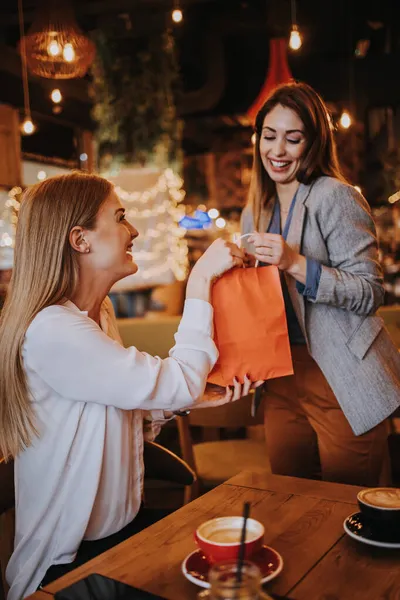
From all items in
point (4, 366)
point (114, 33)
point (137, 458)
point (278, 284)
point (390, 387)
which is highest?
point (114, 33)

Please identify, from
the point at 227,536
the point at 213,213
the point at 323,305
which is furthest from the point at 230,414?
the point at 213,213

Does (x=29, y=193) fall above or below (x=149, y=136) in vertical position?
below

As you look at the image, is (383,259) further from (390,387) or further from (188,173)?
(390,387)

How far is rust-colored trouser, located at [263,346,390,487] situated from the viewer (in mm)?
1879

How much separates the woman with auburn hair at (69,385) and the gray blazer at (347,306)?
18.5 inches

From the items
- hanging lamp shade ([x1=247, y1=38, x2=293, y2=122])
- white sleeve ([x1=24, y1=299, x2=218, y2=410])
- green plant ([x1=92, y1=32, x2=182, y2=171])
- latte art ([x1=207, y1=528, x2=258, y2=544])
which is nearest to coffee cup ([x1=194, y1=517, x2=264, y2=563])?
latte art ([x1=207, y1=528, x2=258, y2=544])

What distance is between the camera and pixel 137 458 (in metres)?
1.60

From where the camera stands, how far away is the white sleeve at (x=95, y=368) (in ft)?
4.47

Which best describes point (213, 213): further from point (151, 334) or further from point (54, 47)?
point (54, 47)

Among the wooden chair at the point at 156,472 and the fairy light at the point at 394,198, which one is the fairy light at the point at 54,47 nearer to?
the wooden chair at the point at 156,472

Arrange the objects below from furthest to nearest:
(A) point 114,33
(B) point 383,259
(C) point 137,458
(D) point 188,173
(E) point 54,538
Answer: (D) point 188,173 < (B) point 383,259 < (A) point 114,33 < (C) point 137,458 < (E) point 54,538

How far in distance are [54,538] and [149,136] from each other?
579 cm

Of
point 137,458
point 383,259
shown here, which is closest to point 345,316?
point 137,458

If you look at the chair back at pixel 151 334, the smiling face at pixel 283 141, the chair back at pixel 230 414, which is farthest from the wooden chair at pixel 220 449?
the chair back at pixel 151 334
